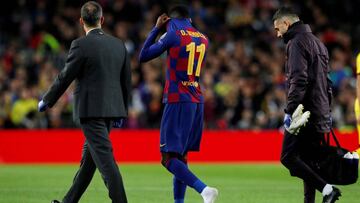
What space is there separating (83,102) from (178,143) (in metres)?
1.43

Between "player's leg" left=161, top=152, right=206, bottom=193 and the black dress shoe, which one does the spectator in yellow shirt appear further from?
the black dress shoe

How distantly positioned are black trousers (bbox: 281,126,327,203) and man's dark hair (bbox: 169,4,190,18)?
189cm

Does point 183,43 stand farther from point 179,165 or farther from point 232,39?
point 232,39

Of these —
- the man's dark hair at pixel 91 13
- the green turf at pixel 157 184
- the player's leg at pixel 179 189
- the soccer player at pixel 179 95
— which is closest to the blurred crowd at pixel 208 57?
the green turf at pixel 157 184

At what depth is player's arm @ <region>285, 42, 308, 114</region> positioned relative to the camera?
10445 mm

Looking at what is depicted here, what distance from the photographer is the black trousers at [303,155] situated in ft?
35.0

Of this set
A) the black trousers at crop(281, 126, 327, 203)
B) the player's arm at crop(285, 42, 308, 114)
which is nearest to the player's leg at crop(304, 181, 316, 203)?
the black trousers at crop(281, 126, 327, 203)

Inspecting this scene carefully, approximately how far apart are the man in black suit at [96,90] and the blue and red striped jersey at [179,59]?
89 cm

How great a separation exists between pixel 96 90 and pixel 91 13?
85 centimetres

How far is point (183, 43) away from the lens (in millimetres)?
10930

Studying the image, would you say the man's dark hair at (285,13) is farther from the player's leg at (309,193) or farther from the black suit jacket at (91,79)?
the black suit jacket at (91,79)

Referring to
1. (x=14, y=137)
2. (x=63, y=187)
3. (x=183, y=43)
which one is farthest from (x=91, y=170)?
(x=14, y=137)

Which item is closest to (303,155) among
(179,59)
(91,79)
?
(179,59)

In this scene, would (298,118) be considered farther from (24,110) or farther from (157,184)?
(24,110)
